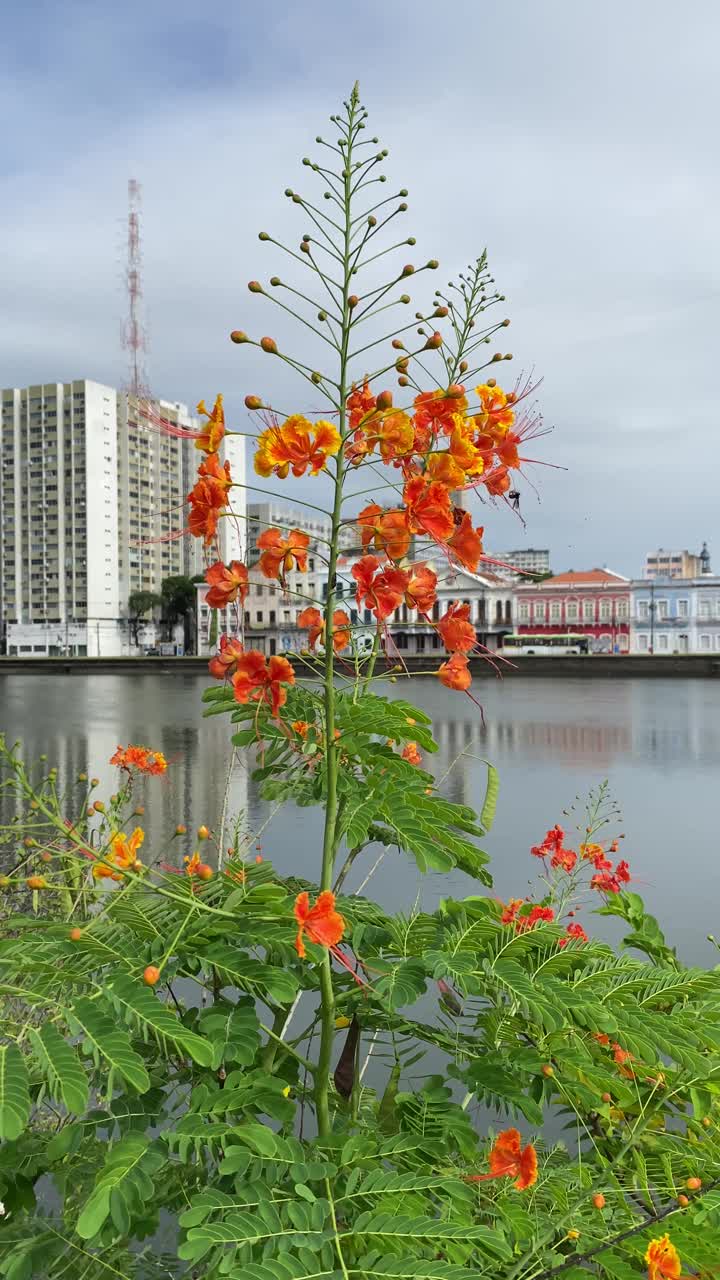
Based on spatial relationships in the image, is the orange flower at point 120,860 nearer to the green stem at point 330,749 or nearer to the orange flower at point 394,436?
the green stem at point 330,749

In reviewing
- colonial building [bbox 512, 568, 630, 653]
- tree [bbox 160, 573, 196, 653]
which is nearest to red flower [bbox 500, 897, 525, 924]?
colonial building [bbox 512, 568, 630, 653]

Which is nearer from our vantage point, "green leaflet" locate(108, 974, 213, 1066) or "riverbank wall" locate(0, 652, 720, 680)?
"green leaflet" locate(108, 974, 213, 1066)

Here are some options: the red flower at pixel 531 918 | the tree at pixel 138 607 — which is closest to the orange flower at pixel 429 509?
the red flower at pixel 531 918

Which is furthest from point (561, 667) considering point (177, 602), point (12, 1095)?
point (12, 1095)

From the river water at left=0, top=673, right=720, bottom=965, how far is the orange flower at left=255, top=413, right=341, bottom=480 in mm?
751

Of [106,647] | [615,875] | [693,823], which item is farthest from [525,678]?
[615,875]

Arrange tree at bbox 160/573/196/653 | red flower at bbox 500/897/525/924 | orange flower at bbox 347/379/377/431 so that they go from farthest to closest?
1. tree at bbox 160/573/196/653
2. red flower at bbox 500/897/525/924
3. orange flower at bbox 347/379/377/431

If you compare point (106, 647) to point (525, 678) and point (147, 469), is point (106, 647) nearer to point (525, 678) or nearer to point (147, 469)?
point (147, 469)

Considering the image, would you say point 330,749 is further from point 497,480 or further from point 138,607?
point 138,607

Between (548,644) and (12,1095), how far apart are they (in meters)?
85.3

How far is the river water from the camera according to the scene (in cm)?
799

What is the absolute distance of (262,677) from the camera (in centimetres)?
182

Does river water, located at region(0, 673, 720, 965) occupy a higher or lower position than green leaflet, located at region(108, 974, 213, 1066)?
lower

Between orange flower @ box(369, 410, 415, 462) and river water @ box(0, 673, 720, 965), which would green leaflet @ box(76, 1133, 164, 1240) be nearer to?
river water @ box(0, 673, 720, 965)
